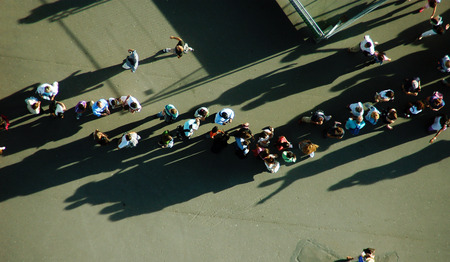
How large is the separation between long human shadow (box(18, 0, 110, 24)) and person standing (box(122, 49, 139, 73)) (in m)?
1.84

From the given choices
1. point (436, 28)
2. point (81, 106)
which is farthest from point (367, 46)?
point (81, 106)

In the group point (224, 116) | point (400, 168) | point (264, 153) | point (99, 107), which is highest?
point (99, 107)

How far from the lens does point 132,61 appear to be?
6879 millimetres

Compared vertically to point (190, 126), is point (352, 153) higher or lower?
lower

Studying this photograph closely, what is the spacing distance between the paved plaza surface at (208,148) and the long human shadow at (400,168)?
4 cm

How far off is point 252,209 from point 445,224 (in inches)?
220

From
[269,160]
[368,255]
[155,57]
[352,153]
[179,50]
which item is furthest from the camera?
[352,153]

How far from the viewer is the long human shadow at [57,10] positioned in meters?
7.15

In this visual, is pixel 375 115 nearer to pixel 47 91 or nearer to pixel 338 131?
pixel 338 131

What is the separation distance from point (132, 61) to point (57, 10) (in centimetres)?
259

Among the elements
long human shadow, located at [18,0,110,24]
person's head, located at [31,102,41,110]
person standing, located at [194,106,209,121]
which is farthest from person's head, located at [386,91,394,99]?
person's head, located at [31,102,41,110]

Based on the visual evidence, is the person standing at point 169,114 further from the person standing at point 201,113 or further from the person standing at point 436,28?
the person standing at point 436,28

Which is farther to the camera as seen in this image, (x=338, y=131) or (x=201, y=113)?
(x=338, y=131)

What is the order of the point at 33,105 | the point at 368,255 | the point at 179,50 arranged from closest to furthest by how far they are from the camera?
the point at 33,105 < the point at 179,50 < the point at 368,255
